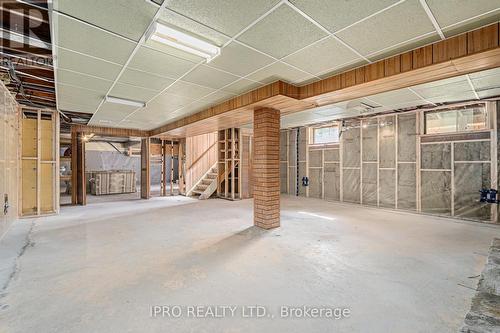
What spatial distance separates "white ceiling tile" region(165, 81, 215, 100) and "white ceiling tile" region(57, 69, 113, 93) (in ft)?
3.20

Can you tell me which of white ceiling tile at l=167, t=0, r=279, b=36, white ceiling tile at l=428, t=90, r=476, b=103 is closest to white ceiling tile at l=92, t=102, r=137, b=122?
white ceiling tile at l=167, t=0, r=279, b=36

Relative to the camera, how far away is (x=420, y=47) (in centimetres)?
261

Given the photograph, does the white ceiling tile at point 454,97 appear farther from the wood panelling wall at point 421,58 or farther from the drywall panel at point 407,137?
the wood panelling wall at point 421,58

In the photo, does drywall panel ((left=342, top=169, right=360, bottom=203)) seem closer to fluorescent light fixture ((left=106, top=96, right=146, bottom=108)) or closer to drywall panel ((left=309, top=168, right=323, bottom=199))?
drywall panel ((left=309, top=168, right=323, bottom=199))

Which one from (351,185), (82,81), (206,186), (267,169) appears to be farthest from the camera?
(206,186)

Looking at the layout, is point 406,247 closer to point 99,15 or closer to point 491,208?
point 491,208

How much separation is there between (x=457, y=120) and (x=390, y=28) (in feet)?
15.5

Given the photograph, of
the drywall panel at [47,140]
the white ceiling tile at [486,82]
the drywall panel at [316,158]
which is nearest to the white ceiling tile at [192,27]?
the white ceiling tile at [486,82]

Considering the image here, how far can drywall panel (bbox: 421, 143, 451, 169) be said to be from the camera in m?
5.29

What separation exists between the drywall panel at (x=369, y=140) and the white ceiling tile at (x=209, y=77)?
497 cm

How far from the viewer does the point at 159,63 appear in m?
2.88

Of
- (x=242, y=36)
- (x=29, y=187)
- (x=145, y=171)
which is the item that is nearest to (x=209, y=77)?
(x=242, y=36)

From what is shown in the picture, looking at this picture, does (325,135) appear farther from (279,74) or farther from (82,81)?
(82,81)

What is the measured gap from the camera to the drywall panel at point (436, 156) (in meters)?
5.29
